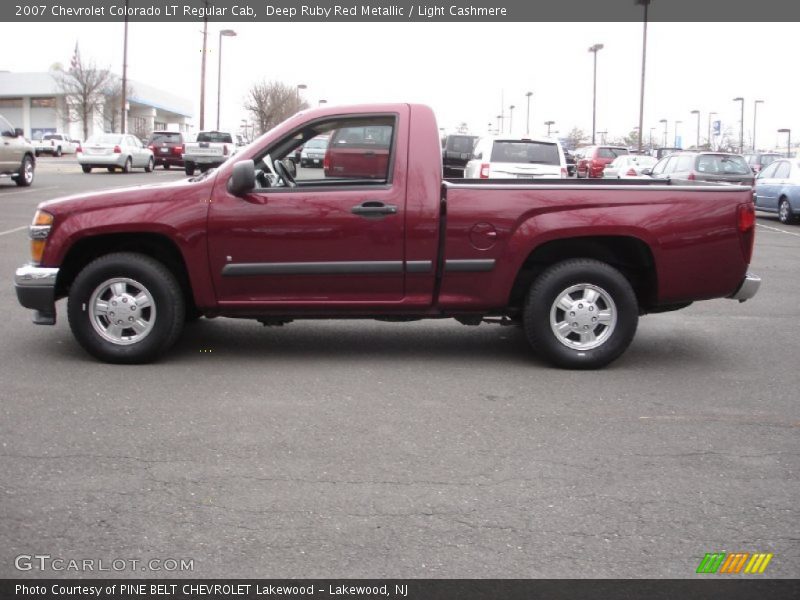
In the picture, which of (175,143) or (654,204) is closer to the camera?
(654,204)

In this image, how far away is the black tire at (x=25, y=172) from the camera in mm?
24469

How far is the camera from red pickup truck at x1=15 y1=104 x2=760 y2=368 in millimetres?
6695

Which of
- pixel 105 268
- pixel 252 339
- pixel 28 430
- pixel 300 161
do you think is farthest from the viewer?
pixel 252 339

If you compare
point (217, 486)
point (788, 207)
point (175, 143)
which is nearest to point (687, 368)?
point (217, 486)

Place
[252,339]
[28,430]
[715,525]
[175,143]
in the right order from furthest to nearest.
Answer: [175,143]
[252,339]
[28,430]
[715,525]

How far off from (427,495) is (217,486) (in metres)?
0.97

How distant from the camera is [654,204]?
676cm
